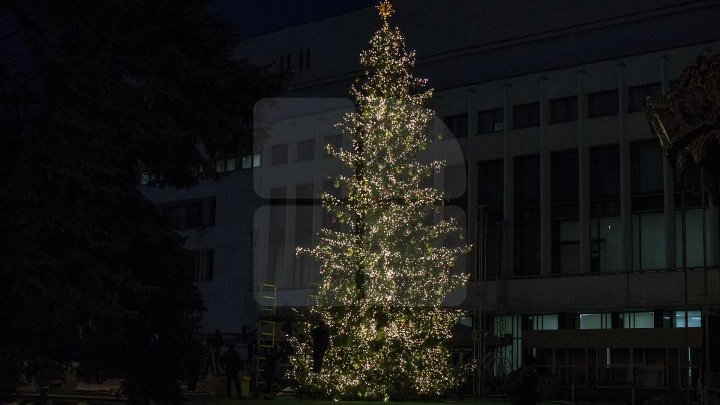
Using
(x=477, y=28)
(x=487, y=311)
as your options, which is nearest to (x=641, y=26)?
(x=477, y=28)

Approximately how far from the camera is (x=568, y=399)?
36562 millimetres

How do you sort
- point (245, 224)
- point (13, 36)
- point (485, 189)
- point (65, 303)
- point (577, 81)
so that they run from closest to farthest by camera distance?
point (65, 303), point (13, 36), point (577, 81), point (485, 189), point (245, 224)

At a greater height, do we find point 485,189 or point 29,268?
point 485,189

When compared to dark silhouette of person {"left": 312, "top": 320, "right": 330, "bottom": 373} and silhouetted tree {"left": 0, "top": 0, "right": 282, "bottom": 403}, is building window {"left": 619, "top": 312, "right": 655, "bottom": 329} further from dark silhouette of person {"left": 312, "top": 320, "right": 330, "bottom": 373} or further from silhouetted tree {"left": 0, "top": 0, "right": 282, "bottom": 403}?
silhouetted tree {"left": 0, "top": 0, "right": 282, "bottom": 403}

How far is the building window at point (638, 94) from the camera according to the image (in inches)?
1793

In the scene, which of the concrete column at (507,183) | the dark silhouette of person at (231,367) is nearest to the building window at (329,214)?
the concrete column at (507,183)

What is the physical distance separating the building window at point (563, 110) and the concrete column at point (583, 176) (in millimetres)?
469

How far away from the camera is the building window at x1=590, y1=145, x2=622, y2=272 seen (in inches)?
1842

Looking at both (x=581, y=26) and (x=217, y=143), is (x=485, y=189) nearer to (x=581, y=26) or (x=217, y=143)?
(x=581, y=26)

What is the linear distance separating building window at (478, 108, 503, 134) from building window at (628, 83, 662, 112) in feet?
22.3

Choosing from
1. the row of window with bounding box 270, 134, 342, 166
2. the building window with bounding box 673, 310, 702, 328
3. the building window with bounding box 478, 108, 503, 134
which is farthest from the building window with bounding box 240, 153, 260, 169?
the building window with bounding box 673, 310, 702, 328

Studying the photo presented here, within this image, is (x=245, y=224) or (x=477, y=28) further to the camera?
(x=245, y=224)

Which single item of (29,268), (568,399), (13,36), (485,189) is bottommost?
(568,399)

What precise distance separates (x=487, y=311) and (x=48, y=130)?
117ft
